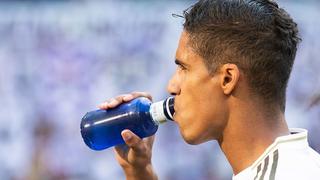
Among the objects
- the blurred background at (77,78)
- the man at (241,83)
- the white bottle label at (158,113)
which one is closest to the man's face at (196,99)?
the man at (241,83)

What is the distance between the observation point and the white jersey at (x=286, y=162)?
1048 mm

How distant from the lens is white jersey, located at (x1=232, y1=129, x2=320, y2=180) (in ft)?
3.44

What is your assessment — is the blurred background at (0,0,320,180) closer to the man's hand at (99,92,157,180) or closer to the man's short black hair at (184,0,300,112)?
the man's hand at (99,92,157,180)

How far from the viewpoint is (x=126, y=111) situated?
1391 millimetres

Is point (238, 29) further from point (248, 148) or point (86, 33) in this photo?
point (86, 33)

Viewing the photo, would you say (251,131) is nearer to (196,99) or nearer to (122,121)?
(196,99)

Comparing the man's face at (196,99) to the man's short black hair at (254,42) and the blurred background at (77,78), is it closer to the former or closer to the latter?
the man's short black hair at (254,42)

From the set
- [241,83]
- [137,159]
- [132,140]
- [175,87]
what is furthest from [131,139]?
[241,83]

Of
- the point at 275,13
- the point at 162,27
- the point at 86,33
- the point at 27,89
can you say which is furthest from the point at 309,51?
the point at 275,13

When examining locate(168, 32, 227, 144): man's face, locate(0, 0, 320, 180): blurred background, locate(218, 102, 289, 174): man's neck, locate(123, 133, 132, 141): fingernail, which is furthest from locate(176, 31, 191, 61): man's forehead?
locate(0, 0, 320, 180): blurred background

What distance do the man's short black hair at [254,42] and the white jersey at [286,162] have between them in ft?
0.26

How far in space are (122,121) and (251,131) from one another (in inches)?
13.8

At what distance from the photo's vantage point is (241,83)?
1136 millimetres

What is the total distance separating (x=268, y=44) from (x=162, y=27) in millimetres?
1158
